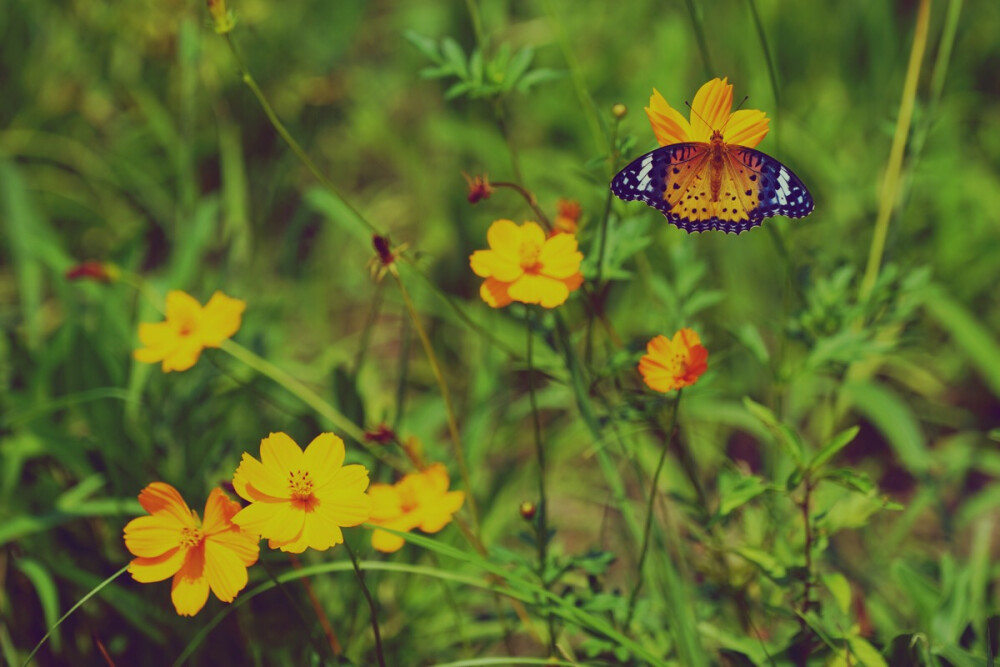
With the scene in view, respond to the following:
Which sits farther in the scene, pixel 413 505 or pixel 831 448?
pixel 413 505

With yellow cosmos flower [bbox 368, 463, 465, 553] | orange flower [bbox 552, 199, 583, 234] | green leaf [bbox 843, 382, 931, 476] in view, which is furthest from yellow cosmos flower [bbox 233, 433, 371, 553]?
green leaf [bbox 843, 382, 931, 476]

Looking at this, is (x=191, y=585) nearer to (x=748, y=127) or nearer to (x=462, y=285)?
(x=748, y=127)

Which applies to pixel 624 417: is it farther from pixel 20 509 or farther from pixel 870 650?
pixel 20 509

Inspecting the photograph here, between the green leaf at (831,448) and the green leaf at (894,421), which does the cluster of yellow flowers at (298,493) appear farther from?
the green leaf at (894,421)

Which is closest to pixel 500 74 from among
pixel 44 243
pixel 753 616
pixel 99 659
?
pixel 753 616

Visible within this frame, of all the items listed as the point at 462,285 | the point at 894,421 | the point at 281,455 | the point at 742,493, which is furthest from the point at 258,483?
the point at 462,285
